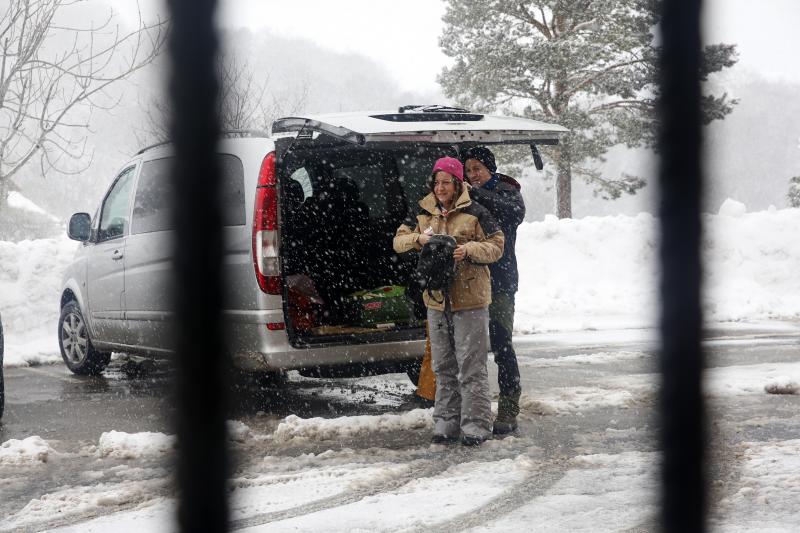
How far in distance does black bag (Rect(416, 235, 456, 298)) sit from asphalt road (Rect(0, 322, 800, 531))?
3.34 ft

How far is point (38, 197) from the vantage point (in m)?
73.9

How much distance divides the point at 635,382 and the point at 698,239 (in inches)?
490

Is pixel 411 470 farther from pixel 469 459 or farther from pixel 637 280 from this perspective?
pixel 637 280

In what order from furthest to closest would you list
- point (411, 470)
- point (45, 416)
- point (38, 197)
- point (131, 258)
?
1. point (38, 197)
2. point (131, 258)
3. point (45, 416)
4. point (411, 470)

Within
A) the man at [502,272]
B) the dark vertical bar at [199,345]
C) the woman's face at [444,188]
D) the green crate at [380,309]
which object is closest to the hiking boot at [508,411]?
the man at [502,272]

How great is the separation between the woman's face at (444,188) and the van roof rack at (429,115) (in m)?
0.49

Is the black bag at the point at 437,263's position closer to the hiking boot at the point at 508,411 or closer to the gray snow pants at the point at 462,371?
the gray snow pants at the point at 462,371

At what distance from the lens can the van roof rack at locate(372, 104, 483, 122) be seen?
19.5 feet

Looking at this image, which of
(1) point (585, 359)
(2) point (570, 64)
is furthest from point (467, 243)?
(2) point (570, 64)

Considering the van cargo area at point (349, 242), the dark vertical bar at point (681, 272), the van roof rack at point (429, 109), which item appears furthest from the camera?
the van cargo area at point (349, 242)

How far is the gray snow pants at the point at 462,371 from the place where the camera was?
18.6 feet

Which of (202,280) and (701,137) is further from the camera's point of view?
(701,137)

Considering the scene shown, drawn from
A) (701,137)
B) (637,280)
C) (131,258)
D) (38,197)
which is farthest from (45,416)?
(38,197)

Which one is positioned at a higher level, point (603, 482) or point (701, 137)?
point (701, 137)
